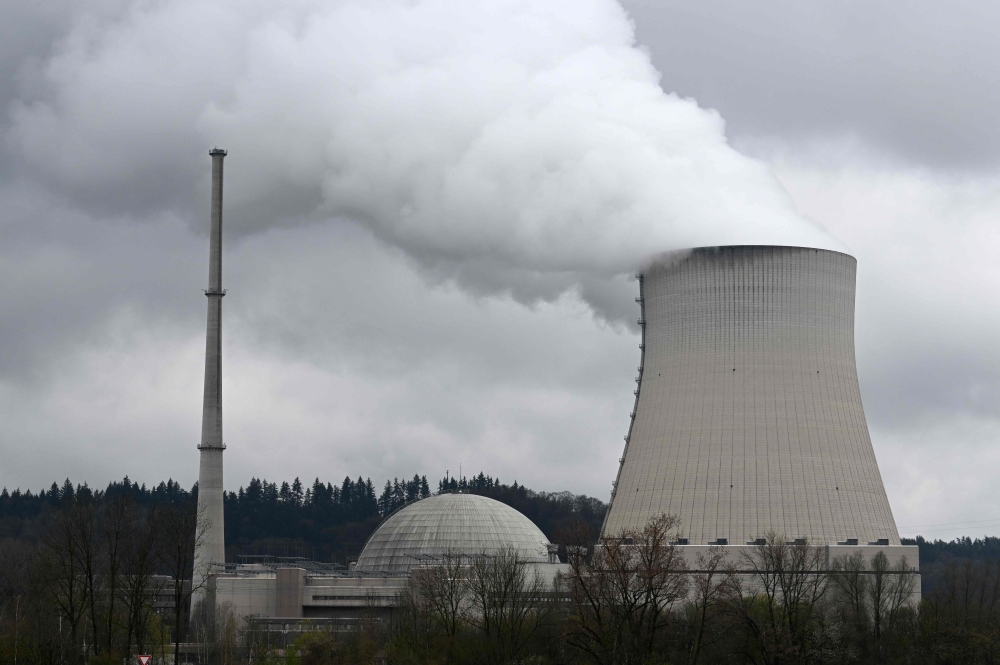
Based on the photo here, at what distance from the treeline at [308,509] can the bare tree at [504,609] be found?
56.4 meters

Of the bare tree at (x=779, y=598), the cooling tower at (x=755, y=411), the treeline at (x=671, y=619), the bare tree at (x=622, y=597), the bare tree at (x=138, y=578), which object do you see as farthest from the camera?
the cooling tower at (x=755, y=411)

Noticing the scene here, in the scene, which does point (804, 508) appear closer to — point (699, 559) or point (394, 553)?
point (699, 559)

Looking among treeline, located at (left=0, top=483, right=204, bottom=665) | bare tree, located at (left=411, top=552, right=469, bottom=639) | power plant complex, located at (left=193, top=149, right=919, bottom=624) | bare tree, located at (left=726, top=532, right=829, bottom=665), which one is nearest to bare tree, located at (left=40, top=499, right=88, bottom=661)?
treeline, located at (left=0, top=483, right=204, bottom=665)

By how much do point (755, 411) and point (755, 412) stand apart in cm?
3

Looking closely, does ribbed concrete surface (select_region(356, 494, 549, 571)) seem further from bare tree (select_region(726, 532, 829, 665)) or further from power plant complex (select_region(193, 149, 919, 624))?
bare tree (select_region(726, 532, 829, 665))

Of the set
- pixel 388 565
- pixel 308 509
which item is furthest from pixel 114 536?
pixel 308 509

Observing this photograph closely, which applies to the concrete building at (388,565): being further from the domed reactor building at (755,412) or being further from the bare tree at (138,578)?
the domed reactor building at (755,412)

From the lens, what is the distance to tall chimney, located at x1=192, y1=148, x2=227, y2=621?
49.7 m

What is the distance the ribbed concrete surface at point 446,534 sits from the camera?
54.9m

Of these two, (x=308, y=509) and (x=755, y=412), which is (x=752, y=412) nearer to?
(x=755, y=412)

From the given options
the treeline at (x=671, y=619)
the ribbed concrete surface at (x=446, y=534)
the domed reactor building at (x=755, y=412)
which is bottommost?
the treeline at (x=671, y=619)

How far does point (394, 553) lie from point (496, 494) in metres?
48.1

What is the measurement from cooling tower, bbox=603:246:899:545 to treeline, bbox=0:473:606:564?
196ft

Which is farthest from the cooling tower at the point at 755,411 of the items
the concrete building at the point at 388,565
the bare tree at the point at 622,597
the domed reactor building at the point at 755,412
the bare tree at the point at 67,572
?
the bare tree at the point at 67,572
